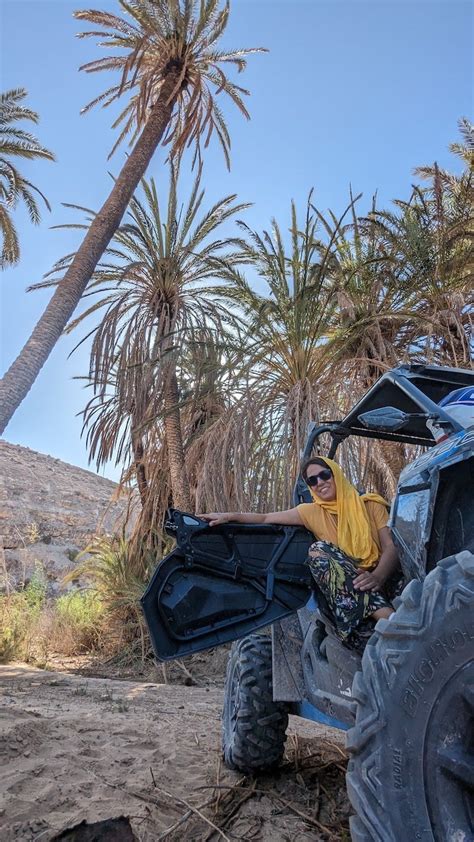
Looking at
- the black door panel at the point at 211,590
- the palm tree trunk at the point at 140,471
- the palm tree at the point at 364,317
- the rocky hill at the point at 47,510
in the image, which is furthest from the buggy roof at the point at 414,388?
the rocky hill at the point at 47,510

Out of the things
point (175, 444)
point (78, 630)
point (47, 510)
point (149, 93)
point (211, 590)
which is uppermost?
point (149, 93)

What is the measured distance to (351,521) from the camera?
10.1ft

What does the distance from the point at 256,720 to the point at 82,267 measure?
26.1 ft

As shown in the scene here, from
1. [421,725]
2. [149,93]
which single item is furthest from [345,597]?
[149,93]

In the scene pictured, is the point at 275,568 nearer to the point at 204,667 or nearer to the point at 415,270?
the point at 204,667

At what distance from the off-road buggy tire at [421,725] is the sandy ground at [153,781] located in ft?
3.57

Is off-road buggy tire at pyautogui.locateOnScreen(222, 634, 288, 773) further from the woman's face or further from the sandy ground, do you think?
the woman's face

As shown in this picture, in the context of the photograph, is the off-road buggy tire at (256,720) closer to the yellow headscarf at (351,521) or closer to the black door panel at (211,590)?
the black door panel at (211,590)

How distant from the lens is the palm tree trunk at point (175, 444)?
34.1 ft

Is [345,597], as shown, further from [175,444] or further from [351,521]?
[175,444]

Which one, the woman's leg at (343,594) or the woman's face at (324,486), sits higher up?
the woman's face at (324,486)

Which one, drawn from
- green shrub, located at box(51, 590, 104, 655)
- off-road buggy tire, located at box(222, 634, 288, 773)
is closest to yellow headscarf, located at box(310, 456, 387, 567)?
off-road buggy tire, located at box(222, 634, 288, 773)

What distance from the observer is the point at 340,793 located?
3248mm

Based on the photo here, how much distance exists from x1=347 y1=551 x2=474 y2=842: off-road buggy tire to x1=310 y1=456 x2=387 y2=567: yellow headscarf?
43.0 inches
